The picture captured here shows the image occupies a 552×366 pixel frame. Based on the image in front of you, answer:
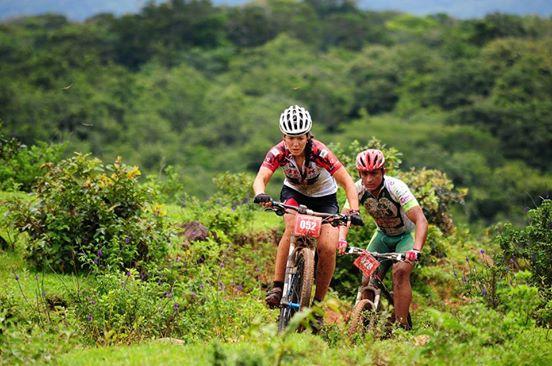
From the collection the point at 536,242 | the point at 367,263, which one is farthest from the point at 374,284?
the point at 536,242

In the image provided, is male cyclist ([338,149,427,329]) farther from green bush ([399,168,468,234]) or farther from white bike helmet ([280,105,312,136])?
green bush ([399,168,468,234])

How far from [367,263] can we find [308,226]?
36.9 inches

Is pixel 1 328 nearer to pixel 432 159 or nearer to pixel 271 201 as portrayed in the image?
pixel 271 201

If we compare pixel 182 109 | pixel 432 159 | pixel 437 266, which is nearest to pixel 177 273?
pixel 437 266

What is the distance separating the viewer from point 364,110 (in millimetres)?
68750

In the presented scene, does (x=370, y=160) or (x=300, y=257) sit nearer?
(x=300, y=257)

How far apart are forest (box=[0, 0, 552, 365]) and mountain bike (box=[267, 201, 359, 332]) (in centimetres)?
41

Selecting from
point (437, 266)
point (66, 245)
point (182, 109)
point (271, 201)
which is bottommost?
point (182, 109)

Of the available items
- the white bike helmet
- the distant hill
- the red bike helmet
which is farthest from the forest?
the distant hill

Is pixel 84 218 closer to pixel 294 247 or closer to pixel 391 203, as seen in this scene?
pixel 294 247

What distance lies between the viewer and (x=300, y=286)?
29.2 ft

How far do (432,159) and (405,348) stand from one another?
150 feet

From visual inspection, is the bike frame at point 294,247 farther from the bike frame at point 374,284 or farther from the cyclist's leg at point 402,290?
the cyclist's leg at point 402,290

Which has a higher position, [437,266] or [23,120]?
[437,266]
